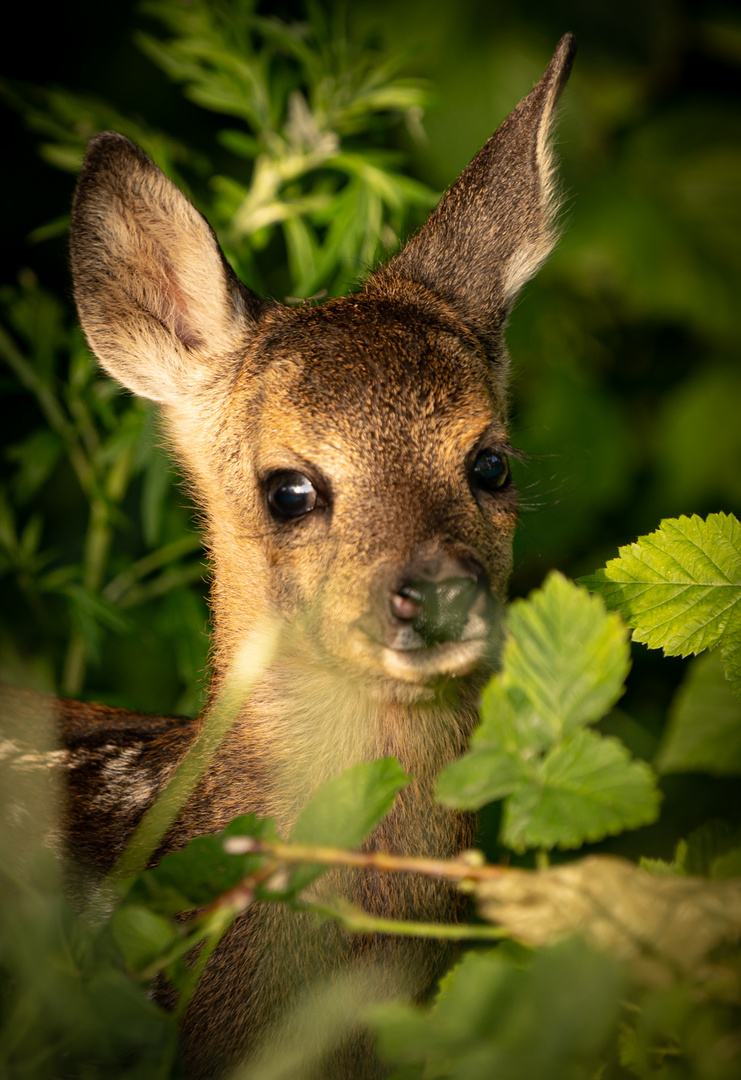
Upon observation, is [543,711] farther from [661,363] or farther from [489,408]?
[661,363]

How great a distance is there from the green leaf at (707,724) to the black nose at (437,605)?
21.7 inches

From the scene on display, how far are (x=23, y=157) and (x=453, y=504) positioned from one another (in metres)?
4.26

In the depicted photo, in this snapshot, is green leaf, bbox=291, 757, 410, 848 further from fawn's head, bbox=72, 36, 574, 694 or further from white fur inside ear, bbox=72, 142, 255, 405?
white fur inside ear, bbox=72, 142, 255, 405

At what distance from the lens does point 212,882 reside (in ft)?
4.47

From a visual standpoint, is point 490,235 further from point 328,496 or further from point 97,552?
point 97,552

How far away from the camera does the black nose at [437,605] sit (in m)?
2.33

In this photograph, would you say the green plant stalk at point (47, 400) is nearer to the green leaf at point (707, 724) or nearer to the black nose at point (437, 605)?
the black nose at point (437, 605)

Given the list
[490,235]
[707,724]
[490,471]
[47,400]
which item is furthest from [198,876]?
[47,400]

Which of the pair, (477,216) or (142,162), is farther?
(477,216)

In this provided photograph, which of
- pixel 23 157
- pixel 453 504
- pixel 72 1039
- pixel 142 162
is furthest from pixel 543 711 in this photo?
pixel 23 157

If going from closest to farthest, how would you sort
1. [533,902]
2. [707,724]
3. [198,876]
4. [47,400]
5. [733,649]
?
[533,902]
[198,876]
[733,649]
[707,724]
[47,400]

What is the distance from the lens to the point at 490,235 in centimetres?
364

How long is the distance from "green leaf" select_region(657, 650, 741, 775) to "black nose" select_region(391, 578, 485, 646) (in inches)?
21.7

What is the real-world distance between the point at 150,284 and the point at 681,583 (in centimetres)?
235
